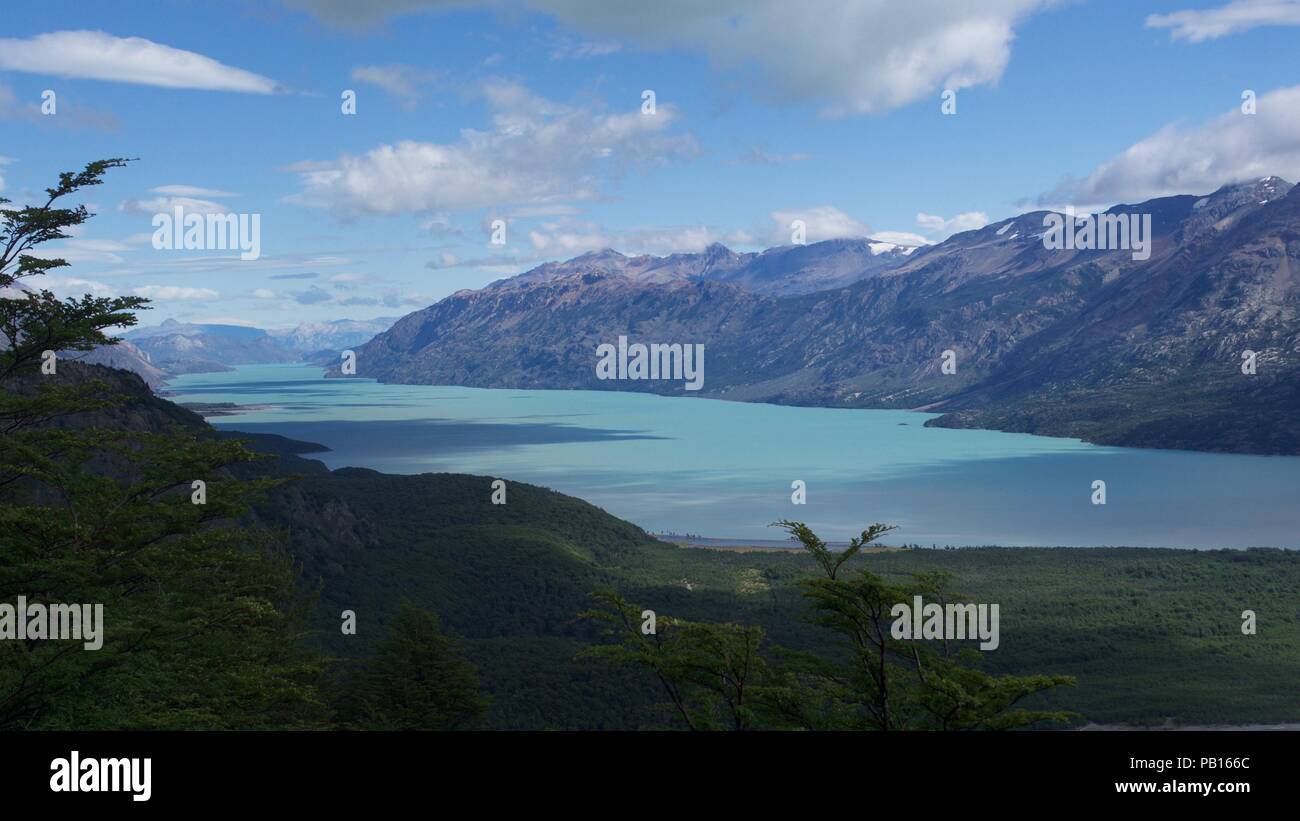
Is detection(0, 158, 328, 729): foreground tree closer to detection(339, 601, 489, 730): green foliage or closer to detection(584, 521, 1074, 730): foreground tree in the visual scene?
detection(339, 601, 489, 730): green foliage

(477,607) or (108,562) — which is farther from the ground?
(108,562)

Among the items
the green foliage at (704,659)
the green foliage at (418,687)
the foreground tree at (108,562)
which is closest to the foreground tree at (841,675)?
the green foliage at (704,659)

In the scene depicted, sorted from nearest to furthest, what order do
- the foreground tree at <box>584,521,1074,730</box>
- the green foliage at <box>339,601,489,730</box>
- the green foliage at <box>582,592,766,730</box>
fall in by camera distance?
the foreground tree at <box>584,521,1074,730</box> < the green foliage at <box>582,592,766,730</box> < the green foliage at <box>339,601,489,730</box>

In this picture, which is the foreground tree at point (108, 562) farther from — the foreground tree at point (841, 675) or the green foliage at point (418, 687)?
the foreground tree at point (841, 675)

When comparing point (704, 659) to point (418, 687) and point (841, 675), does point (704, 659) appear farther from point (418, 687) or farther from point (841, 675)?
point (418, 687)

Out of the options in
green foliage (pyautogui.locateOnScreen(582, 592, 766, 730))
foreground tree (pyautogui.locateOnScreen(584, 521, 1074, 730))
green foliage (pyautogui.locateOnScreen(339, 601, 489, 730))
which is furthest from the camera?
green foliage (pyautogui.locateOnScreen(339, 601, 489, 730))

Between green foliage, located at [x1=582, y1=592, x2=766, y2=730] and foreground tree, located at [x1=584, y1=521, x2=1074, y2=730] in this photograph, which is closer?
foreground tree, located at [x1=584, y1=521, x2=1074, y2=730]

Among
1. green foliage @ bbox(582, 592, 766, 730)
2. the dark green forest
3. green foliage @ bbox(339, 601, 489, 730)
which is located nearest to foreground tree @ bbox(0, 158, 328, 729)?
the dark green forest

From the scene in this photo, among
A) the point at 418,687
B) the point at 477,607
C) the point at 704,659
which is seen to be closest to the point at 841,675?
the point at 704,659
